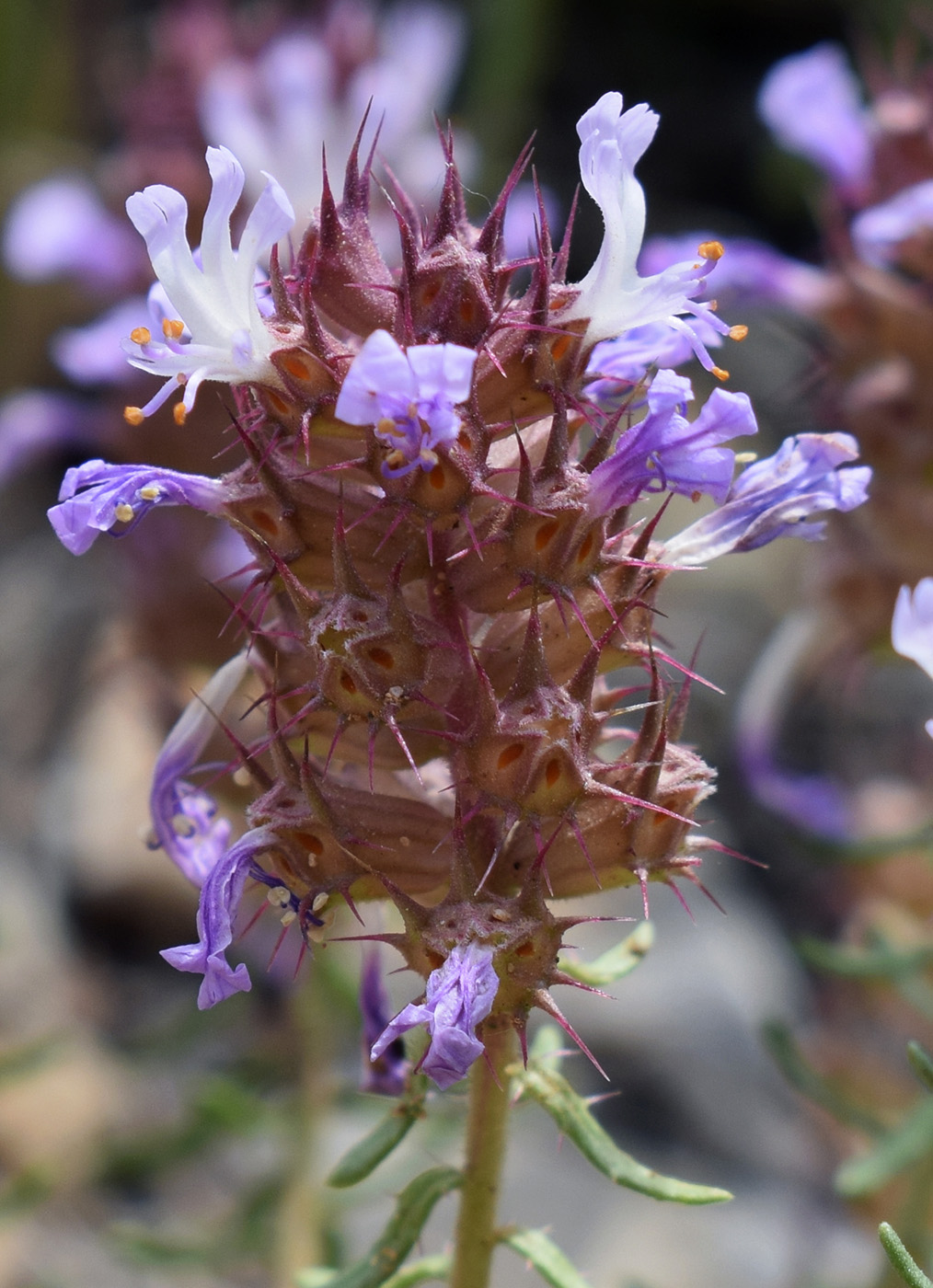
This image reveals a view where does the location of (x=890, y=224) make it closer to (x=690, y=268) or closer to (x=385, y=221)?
(x=690, y=268)

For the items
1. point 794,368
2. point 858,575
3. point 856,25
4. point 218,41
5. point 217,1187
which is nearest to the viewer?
point 858,575

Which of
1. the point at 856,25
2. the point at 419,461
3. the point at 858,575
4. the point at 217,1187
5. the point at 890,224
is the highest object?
the point at 419,461

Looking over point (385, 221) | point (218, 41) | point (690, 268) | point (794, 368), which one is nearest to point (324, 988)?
point (385, 221)

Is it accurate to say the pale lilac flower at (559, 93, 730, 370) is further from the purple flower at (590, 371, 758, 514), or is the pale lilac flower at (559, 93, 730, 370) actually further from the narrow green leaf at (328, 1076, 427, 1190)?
the narrow green leaf at (328, 1076, 427, 1190)

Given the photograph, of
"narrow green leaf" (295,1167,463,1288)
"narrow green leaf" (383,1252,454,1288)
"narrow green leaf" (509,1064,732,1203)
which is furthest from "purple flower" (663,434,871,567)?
"narrow green leaf" (383,1252,454,1288)

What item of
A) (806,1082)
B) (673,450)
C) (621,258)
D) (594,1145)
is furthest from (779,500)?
(806,1082)

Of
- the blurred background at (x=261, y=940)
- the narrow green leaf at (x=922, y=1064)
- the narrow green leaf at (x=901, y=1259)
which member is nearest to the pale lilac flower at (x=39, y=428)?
the blurred background at (x=261, y=940)

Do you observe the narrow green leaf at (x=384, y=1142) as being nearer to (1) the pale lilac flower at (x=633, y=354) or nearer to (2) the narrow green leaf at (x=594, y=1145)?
(2) the narrow green leaf at (x=594, y=1145)
